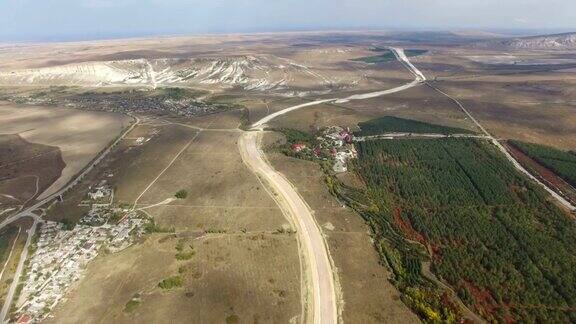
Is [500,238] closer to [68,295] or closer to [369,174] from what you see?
[369,174]

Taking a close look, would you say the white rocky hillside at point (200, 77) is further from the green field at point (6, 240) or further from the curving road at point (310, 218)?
the green field at point (6, 240)

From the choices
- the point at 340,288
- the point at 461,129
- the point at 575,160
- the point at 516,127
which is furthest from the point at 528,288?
the point at 516,127

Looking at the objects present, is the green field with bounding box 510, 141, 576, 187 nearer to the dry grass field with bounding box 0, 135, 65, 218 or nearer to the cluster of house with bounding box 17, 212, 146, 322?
the cluster of house with bounding box 17, 212, 146, 322

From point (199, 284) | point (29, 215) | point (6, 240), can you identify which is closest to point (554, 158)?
point (199, 284)

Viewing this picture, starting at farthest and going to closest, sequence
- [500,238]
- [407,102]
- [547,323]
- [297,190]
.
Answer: [407,102] → [297,190] → [500,238] → [547,323]

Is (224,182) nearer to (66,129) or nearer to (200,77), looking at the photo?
(66,129)

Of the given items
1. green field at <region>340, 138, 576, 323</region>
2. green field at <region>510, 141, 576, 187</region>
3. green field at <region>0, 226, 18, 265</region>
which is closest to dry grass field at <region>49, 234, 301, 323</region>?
green field at <region>0, 226, 18, 265</region>
